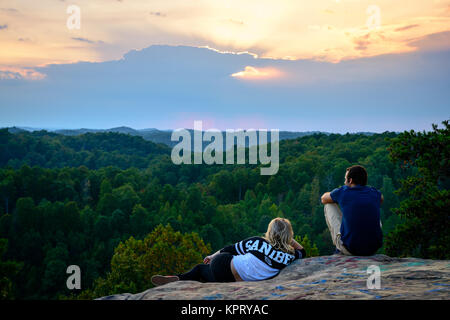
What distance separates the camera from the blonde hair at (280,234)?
5363mm

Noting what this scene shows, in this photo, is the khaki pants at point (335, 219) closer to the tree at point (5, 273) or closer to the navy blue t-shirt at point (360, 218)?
the navy blue t-shirt at point (360, 218)

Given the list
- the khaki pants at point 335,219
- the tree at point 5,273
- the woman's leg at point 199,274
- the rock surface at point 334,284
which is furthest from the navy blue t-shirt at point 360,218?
the tree at point 5,273

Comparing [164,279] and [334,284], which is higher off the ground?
[334,284]

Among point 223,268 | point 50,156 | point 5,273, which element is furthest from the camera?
point 50,156

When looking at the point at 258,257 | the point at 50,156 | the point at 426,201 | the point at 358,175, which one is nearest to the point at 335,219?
the point at 358,175

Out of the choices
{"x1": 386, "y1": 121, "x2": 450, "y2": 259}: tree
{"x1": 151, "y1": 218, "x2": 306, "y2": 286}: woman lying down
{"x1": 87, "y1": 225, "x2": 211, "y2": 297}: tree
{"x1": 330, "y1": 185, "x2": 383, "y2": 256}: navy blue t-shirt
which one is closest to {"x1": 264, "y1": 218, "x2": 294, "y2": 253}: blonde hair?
{"x1": 151, "y1": 218, "x2": 306, "y2": 286}: woman lying down

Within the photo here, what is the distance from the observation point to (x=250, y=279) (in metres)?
5.39

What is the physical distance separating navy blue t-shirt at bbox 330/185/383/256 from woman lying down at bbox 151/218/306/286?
0.90 metres

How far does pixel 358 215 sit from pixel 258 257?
165 centimetres

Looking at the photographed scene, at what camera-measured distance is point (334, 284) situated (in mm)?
4496

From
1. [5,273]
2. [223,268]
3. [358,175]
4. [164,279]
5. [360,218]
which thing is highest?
[358,175]

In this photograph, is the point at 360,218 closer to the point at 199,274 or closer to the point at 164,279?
the point at 199,274
